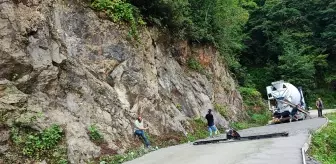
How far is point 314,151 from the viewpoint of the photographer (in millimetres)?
14031

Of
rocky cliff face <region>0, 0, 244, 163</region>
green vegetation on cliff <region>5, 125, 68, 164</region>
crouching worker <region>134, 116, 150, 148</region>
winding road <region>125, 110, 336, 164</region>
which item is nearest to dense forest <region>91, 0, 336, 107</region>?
rocky cliff face <region>0, 0, 244, 163</region>

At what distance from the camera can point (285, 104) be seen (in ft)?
99.1

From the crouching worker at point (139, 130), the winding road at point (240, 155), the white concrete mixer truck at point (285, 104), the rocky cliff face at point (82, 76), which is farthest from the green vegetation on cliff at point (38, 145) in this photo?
the white concrete mixer truck at point (285, 104)

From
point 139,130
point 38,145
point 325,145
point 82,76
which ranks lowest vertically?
point 325,145

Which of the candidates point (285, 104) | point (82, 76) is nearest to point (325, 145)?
point (82, 76)

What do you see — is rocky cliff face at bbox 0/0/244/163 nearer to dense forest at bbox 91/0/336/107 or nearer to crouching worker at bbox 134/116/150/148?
crouching worker at bbox 134/116/150/148

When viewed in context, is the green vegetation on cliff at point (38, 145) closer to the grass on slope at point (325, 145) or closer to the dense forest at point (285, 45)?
the grass on slope at point (325, 145)

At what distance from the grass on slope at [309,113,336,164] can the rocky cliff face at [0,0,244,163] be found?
22.8ft

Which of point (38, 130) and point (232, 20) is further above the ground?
point (232, 20)

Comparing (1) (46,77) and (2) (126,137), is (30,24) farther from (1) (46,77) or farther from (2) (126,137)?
(2) (126,137)

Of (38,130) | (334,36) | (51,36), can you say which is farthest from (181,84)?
(334,36)

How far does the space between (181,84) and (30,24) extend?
12789 millimetres

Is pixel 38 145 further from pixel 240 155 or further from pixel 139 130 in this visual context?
pixel 240 155

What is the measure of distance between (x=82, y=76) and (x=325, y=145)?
10.4m
